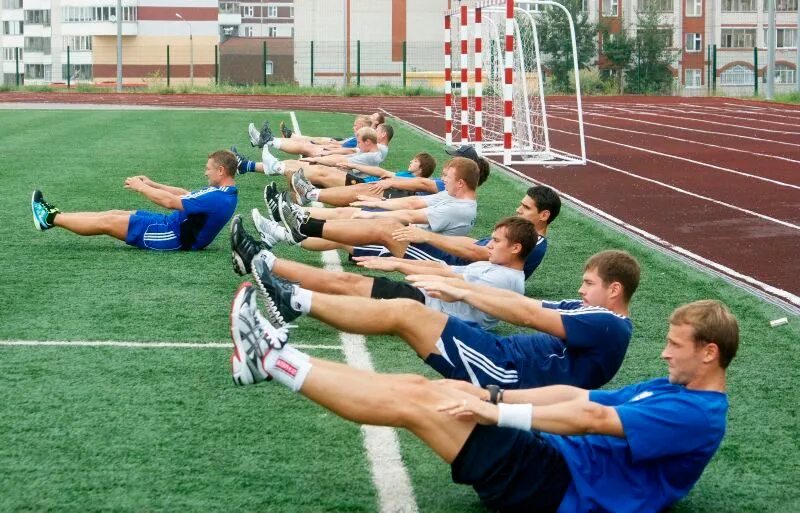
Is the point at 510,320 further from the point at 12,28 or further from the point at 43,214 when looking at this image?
the point at 12,28

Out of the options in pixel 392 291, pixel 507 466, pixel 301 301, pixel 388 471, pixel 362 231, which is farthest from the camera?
pixel 362 231

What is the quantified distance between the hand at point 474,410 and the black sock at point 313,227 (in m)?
4.60

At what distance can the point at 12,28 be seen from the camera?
96.9 meters

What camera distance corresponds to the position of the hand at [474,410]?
4152 millimetres

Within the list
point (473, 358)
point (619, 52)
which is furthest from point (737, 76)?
point (473, 358)

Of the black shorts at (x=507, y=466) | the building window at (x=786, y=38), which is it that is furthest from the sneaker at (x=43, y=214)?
the building window at (x=786, y=38)

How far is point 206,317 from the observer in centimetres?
773

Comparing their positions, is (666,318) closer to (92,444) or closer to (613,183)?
(92,444)

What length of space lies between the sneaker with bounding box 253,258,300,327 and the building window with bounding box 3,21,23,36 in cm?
9674

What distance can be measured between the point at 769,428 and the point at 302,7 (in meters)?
64.3

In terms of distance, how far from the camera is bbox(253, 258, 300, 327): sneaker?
5500 millimetres

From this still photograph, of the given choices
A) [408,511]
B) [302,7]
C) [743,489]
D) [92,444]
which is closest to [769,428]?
[743,489]

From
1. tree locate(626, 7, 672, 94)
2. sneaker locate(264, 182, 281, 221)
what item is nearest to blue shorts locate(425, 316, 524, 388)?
sneaker locate(264, 182, 281, 221)

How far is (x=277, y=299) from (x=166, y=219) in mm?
4893
